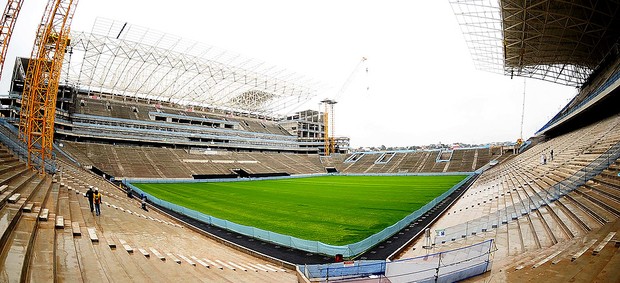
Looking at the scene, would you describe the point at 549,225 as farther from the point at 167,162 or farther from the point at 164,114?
the point at 164,114

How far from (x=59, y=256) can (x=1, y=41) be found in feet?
101

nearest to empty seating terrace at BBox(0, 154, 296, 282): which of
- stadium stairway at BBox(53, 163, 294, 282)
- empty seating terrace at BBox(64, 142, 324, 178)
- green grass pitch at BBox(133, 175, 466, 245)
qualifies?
stadium stairway at BBox(53, 163, 294, 282)

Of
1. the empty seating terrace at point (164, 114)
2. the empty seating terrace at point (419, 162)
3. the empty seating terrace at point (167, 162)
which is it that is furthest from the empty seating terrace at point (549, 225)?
the empty seating terrace at point (164, 114)

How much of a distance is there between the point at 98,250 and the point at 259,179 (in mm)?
49320

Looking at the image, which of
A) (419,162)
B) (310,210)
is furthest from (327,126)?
(310,210)

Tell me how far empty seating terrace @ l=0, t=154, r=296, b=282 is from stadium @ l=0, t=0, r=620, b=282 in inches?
3.6

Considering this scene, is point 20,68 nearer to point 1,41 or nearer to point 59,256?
point 1,41

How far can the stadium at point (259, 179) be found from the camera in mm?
8969

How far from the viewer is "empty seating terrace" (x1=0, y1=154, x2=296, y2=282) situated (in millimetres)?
6520

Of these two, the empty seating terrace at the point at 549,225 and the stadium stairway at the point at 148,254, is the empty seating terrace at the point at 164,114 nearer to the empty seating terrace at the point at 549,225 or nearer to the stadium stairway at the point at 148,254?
the stadium stairway at the point at 148,254

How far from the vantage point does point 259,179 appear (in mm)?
58219

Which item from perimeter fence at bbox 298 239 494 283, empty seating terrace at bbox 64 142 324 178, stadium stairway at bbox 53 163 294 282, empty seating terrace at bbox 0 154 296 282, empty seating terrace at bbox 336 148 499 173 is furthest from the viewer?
empty seating terrace at bbox 336 148 499 173

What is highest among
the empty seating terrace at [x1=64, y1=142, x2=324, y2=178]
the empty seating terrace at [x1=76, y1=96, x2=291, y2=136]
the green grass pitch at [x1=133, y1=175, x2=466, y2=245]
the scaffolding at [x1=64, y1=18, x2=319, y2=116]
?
the scaffolding at [x1=64, y1=18, x2=319, y2=116]

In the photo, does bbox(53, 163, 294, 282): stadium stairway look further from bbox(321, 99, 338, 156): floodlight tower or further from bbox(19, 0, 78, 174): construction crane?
bbox(321, 99, 338, 156): floodlight tower
